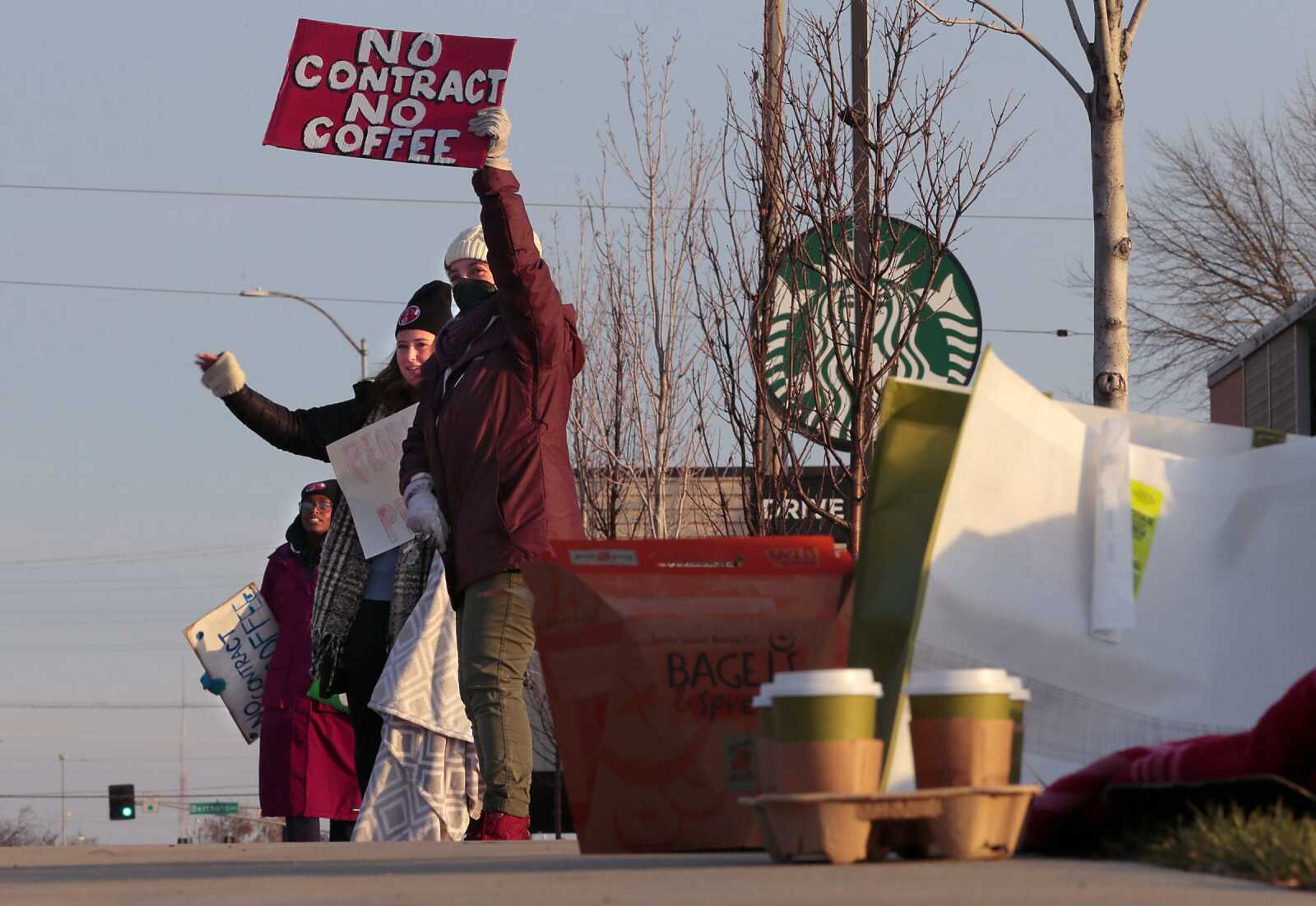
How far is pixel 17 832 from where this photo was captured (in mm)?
35094

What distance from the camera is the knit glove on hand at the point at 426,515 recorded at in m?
5.75

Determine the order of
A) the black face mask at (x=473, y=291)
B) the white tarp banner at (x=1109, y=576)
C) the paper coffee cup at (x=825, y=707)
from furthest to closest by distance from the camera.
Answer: the black face mask at (x=473, y=291) < the white tarp banner at (x=1109, y=576) < the paper coffee cup at (x=825, y=707)

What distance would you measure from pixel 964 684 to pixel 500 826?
290cm

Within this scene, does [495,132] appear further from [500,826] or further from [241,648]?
[241,648]

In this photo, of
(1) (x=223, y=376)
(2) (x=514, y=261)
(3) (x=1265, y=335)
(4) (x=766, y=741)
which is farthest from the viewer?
(3) (x=1265, y=335)

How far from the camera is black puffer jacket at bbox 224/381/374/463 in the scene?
7324 mm

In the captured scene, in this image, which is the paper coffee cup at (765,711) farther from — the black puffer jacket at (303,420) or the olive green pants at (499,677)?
the black puffer jacket at (303,420)

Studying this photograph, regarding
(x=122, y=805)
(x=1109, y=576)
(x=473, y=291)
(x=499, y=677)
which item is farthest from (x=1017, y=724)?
(x=122, y=805)

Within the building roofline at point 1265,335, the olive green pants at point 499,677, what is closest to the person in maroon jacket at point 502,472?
the olive green pants at point 499,677

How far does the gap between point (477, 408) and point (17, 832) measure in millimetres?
31952

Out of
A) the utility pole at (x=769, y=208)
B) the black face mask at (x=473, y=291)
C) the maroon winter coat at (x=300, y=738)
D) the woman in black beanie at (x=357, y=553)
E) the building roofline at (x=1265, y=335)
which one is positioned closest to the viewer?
the black face mask at (x=473, y=291)

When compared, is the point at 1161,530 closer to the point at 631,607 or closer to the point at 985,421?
the point at 985,421

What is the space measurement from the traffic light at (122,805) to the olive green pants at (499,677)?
34.6 meters

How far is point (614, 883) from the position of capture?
9.34 feet
